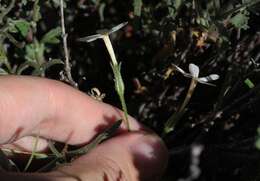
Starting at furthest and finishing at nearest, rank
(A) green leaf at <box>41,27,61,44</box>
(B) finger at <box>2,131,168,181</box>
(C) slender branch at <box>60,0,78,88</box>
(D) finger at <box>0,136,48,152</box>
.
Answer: (A) green leaf at <box>41,27,61,44</box>
(D) finger at <box>0,136,48,152</box>
(C) slender branch at <box>60,0,78,88</box>
(B) finger at <box>2,131,168,181</box>

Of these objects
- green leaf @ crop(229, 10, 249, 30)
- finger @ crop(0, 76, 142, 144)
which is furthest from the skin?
green leaf @ crop(229, 10, 249, 30)

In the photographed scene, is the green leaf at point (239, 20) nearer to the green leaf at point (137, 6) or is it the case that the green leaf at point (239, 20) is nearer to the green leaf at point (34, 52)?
the green leaf at point (137, 6)

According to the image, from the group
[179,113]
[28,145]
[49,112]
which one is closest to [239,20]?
[179,113]

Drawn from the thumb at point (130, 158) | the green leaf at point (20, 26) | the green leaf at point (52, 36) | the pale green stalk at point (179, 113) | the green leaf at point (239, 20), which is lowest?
the thumb at point (130, 158)

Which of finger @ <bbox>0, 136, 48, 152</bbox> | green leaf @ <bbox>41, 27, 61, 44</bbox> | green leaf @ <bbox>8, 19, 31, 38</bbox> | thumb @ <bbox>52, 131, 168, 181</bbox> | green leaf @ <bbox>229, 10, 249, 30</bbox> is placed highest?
green leaf @ <bbox>229, 10, 249, 30</bbox>

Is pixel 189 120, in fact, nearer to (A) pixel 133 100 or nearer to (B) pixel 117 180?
(A) pixel 133 100

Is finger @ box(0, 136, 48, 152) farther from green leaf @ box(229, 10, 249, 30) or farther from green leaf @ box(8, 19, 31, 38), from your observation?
green leaf @ box(229, 10, 249, 30)

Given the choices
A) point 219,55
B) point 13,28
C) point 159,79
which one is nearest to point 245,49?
point 219,55

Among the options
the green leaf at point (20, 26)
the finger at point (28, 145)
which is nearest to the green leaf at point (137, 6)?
the green leaf at point (20, 26)
